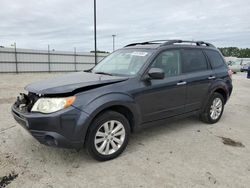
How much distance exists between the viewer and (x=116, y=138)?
3.51 meters

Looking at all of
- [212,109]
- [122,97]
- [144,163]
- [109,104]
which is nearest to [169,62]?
[122,97]

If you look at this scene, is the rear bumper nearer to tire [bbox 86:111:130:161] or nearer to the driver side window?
tire [bbox 86:111:130:161]

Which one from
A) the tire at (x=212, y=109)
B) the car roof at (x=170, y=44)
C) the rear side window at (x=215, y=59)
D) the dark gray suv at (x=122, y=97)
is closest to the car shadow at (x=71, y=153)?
the dark gray suv at (x=122, y=97)

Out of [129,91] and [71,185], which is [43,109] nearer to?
[71,185]

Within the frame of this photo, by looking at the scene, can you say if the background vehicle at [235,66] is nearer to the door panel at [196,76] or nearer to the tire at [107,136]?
the door panel at [196,76]

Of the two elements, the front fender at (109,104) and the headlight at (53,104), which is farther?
the front fender at (109,104)

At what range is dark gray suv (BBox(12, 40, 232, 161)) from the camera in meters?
3.02

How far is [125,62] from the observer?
4.19m

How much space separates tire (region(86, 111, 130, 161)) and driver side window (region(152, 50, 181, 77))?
1.18 meters

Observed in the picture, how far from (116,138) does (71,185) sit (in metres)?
0.98

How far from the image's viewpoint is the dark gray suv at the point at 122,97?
9.90 feet

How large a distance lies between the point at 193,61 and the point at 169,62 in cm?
76

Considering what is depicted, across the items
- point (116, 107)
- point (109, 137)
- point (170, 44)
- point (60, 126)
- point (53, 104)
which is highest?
point (170, 44)

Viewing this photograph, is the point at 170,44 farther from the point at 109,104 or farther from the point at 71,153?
the point at 71,153
